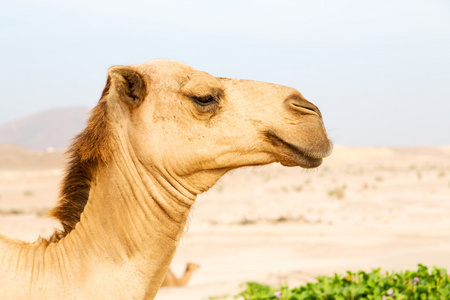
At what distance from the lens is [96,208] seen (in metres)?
3.08

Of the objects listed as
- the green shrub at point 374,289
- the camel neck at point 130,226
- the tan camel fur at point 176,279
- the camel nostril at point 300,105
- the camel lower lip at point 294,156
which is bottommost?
the camel neck at point 130,226

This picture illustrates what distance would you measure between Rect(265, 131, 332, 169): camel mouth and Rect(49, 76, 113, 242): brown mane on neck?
815 mm

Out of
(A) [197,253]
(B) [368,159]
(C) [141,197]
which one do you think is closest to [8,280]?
(C) [141,197]

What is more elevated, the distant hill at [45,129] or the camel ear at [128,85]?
the distant hill at [45,129]

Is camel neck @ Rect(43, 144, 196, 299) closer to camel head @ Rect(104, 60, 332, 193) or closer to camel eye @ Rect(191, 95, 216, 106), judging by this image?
camel head @ Rect(104, 60, 332, 193)

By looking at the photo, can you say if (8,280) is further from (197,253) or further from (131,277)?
(197,253)

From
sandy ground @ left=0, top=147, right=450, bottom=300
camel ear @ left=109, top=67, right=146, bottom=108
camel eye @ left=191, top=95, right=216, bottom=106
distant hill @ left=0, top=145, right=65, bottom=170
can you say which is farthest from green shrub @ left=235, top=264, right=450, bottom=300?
distant hill @ left=0, top=145, right=65, bottom=170

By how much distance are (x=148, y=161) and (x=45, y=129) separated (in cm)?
18476

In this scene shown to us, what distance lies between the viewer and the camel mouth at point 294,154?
3104 millimetres

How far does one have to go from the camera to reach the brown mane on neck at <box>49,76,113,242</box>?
307 cm

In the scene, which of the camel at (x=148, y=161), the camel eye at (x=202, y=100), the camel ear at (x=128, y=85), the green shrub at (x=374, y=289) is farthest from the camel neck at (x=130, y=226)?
the green shrub at (x=374, y=289)

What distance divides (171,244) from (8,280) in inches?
30.6

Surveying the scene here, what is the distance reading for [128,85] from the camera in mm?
3078

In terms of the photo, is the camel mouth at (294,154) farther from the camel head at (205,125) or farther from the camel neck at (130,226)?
the camel neck at (130,226)
